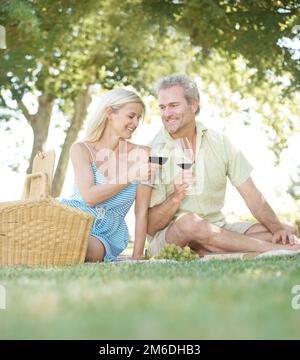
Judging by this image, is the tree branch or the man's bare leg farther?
the tree branch

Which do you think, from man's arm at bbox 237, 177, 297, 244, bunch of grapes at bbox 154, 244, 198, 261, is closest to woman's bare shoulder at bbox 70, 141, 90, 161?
bunch of grapes at bbox 154, 244, 198, 261

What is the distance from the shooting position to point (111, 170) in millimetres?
5145

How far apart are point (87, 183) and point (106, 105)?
653 mm

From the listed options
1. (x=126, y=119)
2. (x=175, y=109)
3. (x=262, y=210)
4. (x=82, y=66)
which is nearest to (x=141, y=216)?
(x=126, y=119)

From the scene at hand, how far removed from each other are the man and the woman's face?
0.19 meters

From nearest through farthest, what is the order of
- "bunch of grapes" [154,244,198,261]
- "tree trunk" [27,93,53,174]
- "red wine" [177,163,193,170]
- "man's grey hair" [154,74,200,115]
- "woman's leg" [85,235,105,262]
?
"bunch of grapes" [154,244,198,261], "red wine" [177,163,193,170], "woman's leg" [85,235,105,262], "man's grey hair" [154,74,200,115], "tree trunk" [27,93,53,174]

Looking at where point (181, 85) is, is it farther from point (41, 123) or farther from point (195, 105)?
point (41, 123)

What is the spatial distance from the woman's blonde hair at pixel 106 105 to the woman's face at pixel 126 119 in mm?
34

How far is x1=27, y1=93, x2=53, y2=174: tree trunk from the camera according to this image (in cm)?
1112

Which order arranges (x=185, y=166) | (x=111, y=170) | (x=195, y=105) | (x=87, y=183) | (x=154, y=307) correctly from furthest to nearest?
1. (x=195, y=105)
2. (x=111, y=170)
3. (x=87, y=183)
4. (x=185, y=166)
5. (x=154, y=307)

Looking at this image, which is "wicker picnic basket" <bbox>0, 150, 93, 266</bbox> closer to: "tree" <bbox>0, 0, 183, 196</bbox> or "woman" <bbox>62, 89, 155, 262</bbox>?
"woman" <bbox>62, 89, 155, 262</bbox>

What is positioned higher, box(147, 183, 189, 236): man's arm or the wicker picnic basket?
box(147, 183, 189, 236): man's arm

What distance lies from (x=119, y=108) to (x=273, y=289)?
9.32 feet
